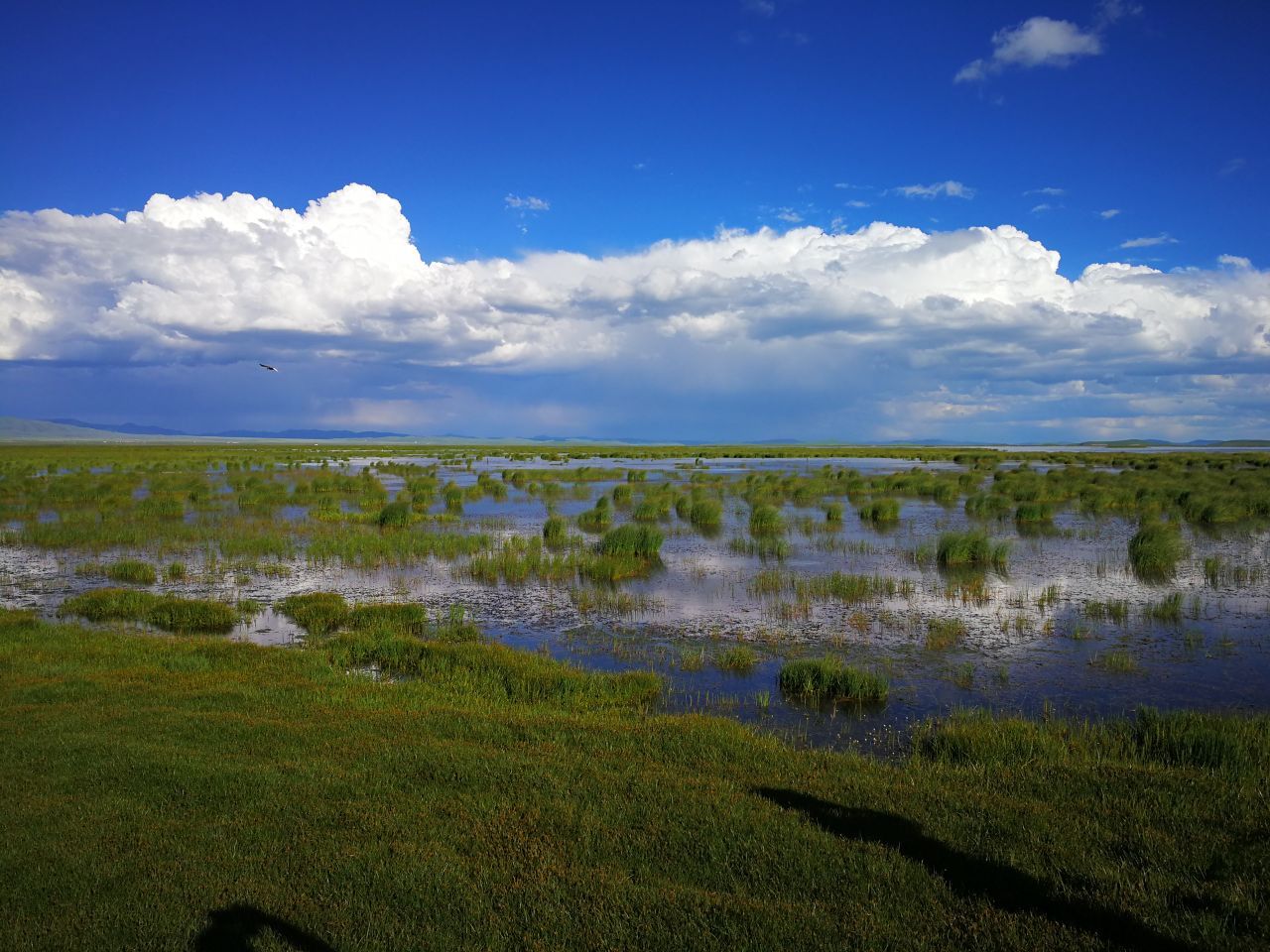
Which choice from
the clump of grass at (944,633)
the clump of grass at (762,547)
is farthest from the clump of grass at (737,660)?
the clump of grass at (762,547)

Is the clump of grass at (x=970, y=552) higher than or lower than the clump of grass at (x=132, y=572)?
higher

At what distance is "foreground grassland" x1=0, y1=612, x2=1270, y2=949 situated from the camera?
17.4ft

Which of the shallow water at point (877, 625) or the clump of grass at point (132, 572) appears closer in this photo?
the shallow water at point (877, 625)

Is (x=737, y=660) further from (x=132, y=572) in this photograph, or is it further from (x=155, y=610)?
(x=132, y=572)

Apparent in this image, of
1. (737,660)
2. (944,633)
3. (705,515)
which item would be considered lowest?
(737,660)

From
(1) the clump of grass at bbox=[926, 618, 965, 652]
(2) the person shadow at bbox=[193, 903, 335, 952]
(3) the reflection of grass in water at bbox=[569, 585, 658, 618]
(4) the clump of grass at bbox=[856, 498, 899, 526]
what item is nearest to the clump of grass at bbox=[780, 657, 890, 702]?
(1) the clump of grass at bbox=[926, 618, 965, 652]

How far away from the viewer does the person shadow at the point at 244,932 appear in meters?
5.09

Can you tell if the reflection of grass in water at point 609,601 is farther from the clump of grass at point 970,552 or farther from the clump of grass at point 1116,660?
the clump of grass at point 970,552

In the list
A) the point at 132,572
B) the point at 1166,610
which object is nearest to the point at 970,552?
the point at 1166,610

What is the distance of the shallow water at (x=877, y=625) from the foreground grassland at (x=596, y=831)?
7.26 ft

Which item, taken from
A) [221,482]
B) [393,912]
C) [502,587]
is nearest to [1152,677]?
[393,912]

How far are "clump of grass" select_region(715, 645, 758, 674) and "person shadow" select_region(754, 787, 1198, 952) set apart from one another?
6.22m

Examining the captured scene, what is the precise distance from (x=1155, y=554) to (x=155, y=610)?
26.8 m

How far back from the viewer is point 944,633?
15.8 m
